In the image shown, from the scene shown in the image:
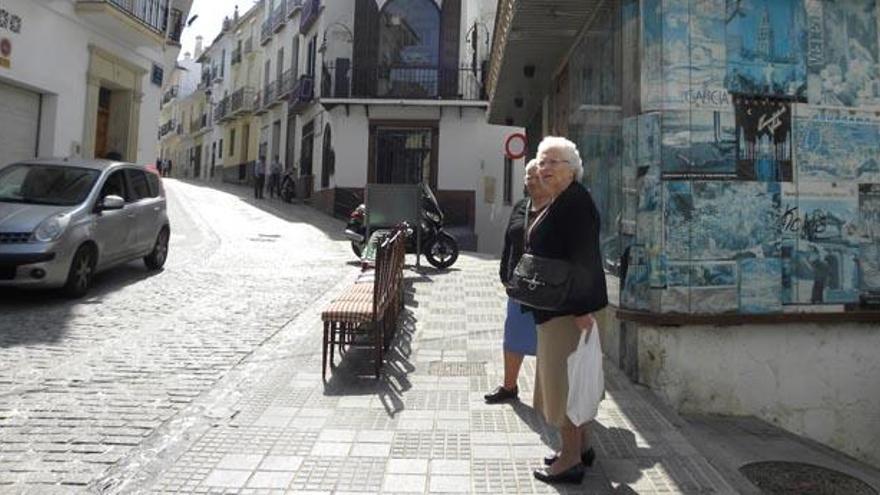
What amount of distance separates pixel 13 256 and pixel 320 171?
58.7 ft

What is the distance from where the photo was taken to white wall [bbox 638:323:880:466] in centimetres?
529

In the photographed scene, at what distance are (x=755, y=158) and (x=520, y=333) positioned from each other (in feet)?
7.80

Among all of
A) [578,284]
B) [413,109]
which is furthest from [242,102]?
[578,284]

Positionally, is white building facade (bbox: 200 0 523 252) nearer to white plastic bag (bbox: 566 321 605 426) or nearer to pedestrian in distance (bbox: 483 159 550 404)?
pedestrian in distance (bbox: 483 159 550 404)

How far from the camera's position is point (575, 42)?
27.0 feet

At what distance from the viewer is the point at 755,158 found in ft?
17.7

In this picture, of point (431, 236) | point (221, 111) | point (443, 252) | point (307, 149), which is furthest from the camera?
point (221, 111)

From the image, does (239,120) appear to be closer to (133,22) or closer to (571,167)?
(133,22)

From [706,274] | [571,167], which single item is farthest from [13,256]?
[706,274]

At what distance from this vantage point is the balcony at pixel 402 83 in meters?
22.8

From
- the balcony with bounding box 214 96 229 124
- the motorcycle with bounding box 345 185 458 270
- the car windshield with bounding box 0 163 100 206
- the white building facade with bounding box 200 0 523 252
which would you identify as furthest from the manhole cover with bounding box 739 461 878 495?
the balcony with bounding box 214 96 229 124

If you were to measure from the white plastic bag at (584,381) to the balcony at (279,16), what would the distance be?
30600mm

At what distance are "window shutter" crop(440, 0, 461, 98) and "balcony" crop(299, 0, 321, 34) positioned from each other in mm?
4955

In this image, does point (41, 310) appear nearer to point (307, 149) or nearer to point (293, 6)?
point (307, 149)
